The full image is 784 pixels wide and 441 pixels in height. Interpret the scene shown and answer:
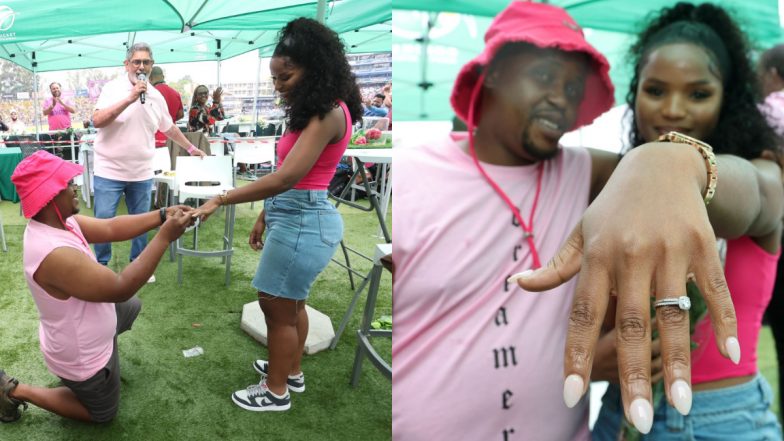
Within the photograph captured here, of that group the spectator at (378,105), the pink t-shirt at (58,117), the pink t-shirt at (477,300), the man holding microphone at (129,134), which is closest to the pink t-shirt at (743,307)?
the pink t-shirt at (477,300)

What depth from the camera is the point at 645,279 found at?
404mm

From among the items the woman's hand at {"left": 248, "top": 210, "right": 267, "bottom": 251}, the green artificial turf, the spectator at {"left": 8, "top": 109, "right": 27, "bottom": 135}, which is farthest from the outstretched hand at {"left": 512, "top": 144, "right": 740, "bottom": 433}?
the spectator at {"left": 8, "top": 109, "right": 27, "bottom": 135}

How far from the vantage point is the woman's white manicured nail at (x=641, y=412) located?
401mm

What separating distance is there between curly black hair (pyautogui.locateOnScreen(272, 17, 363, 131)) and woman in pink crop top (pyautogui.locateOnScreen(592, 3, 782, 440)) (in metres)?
1.15

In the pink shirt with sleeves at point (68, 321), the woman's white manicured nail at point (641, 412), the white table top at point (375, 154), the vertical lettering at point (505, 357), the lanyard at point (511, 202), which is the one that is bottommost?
the pink shirt with sleeves at point (68, 321)

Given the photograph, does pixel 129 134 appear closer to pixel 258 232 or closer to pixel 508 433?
pixel 258 232

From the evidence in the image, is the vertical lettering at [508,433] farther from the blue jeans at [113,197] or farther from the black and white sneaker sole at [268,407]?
the blue jeans at [113,197]

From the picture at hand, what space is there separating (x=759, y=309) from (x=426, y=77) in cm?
36

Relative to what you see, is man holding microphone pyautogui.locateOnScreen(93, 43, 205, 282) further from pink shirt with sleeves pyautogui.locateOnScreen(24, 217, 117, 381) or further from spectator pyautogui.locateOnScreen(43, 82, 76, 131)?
spectator pyautogui.locateOnScreen(43, 82, 76, 131)

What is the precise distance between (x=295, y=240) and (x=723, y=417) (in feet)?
4.23

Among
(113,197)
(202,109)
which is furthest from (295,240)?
(202,109)

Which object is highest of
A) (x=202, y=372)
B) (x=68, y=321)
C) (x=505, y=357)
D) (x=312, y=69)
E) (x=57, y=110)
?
(x=312, y=69)

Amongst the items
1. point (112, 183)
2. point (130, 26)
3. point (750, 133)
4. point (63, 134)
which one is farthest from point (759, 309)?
point (63, 134)

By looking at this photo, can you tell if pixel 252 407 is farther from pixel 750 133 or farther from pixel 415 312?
pixel 750 133
